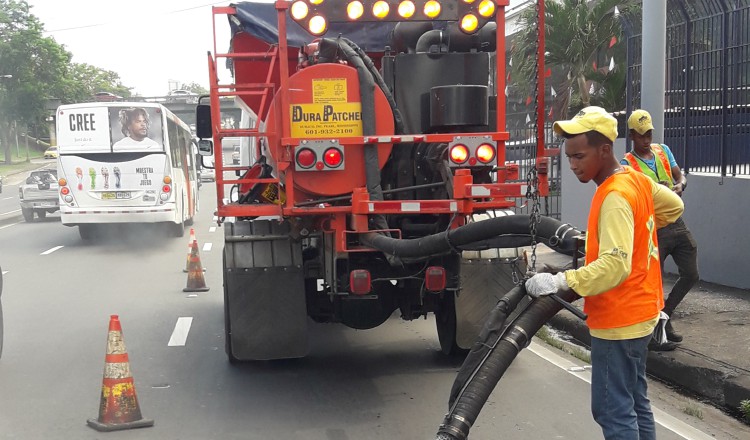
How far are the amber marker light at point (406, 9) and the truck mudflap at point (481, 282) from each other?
76.1 inches

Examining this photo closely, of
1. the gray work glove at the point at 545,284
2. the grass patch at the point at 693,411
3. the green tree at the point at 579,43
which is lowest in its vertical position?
the grass patch at the point at 693,411

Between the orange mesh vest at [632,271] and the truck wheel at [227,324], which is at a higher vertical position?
the orange mesh vest at [632,271]

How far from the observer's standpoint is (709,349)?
733cm

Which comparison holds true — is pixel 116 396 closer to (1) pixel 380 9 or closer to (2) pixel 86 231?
(1) pixel 380 9

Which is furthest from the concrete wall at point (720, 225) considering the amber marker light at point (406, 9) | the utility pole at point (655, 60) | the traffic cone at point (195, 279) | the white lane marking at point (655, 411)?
the traffic cone at point (195, 279)

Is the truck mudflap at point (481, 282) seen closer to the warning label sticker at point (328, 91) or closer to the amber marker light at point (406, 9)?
the warning label sticker at point (328, 91)

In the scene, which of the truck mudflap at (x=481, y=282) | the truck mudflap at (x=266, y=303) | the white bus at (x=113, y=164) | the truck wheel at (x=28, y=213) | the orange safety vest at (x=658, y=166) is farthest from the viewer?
the truck wheel at (x=28, y=213)

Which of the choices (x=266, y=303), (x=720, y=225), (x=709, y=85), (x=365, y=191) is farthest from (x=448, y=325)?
(x=709, y=85)

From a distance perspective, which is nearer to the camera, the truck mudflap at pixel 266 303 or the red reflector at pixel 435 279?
the red reflector at pixel 435 279

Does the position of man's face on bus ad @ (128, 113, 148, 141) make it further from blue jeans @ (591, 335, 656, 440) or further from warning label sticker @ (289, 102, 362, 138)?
blue jeans @ (591, 335, 656, 440)

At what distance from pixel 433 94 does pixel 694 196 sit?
5835mm

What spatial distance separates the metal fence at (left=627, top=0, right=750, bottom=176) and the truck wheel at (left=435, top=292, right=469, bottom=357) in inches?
184

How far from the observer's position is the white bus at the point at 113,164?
19.1 m

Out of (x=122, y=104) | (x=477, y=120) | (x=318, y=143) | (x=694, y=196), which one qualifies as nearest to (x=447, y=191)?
(x=477, y=120)
